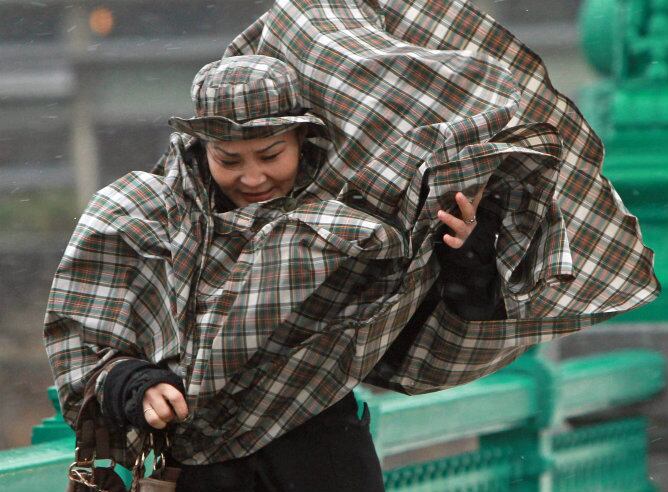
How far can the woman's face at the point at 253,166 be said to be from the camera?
2502 mm

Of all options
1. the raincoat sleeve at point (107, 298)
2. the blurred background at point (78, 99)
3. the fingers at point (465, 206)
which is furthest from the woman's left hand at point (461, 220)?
the blurred background at point (78, 99)

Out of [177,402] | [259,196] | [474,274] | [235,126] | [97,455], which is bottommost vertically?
[97,455]

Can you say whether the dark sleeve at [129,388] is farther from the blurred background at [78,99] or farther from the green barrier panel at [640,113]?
the blurred background at [78,99]

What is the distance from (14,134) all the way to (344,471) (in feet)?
25.4

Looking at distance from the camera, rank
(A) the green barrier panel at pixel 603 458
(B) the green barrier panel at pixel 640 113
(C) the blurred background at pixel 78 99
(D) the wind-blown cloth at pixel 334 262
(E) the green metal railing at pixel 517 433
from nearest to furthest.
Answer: (D) the wind-blown cloth at pixel 334 262, (E) the green metal railing at pixel 517 433, (B) the green barrier panel at pixel 640 113, (A) the green barrier panel at pixel 603 458, (C) the blurred background at pixel 78 99

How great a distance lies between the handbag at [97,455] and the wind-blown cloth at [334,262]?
46mm

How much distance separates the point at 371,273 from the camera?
254cm

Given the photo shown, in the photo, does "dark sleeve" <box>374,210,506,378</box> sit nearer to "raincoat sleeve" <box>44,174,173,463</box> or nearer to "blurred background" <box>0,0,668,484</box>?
"raincoat sleeve" <box>44,174,173,463</box>

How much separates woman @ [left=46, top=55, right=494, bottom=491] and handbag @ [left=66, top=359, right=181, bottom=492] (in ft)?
0.12

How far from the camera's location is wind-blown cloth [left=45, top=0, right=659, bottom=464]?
8.03ft

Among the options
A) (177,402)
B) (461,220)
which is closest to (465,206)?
(461,220)

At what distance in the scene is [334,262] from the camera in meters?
2.45

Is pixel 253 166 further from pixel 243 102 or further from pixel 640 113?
pixel 640 113

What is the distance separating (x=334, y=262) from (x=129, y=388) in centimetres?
45
